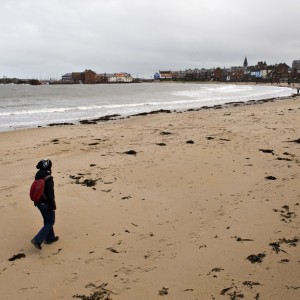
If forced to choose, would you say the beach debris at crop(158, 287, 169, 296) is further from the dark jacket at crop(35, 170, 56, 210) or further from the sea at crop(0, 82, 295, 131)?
the sea at crop(0, 82, 295, 131)

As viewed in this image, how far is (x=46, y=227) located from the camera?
5566mm

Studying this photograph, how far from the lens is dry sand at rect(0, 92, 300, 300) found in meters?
4.56

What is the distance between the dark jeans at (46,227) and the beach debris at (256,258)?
3.17m

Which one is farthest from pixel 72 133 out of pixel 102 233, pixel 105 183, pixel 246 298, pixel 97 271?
pixel 246 298

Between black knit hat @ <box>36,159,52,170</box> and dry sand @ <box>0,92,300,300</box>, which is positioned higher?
black knit hat @ <box>36,159,52,170</box>

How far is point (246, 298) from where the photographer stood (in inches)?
164

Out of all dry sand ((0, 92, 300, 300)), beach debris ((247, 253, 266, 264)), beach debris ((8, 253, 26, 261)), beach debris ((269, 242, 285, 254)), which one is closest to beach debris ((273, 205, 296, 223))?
dry sand ((0, 92, 300, 300))

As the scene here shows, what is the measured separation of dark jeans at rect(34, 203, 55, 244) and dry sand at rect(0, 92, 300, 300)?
18 centimetres

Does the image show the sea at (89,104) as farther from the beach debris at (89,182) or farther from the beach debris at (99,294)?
the beach debris at (99,294)

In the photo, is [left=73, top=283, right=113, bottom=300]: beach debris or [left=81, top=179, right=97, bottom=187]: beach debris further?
[left=81, top=179, right=97, bottom=187]: beach debris

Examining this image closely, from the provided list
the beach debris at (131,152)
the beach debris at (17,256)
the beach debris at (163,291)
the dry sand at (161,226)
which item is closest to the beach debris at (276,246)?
the dry sand at (161,226)

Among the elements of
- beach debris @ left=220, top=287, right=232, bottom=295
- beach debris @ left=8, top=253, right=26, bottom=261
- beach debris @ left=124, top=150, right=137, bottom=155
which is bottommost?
beach debris @ left=220, top=287, right=232, bottom=295

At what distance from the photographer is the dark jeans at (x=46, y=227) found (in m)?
5.53

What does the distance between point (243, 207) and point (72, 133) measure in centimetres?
1304
